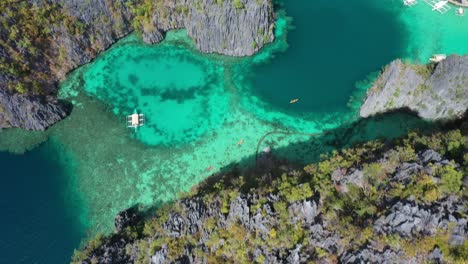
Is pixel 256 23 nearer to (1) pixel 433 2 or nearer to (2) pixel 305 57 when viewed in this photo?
(2) pixel 305 57

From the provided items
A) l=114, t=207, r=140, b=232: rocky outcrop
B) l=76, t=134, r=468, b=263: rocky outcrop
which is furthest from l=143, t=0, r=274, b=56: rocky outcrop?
l=114, t=207, r=140, b=232: rocky outcrop

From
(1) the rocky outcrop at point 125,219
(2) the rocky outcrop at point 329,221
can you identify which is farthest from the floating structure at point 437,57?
(1) the rocky outcrop at point 125,219

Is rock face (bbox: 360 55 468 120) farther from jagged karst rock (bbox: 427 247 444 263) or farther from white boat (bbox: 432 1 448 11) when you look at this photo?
jagged karst rock (bbox: 427 247 444 263)

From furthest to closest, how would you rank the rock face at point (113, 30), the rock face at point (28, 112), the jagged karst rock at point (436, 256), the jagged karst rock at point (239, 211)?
the rock face at point (113, 30), the rock face at point (28, 112), the jagged karst rock at point (239, 211), the jagged karst rock at point (436, 256)

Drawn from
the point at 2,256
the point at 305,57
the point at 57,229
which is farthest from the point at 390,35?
the point at 2,256

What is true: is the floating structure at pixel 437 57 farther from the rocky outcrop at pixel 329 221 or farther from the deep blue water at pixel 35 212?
the deep blue water at pixel 35 212

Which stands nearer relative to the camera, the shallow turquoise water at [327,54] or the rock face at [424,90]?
the rock face at [424,90]
